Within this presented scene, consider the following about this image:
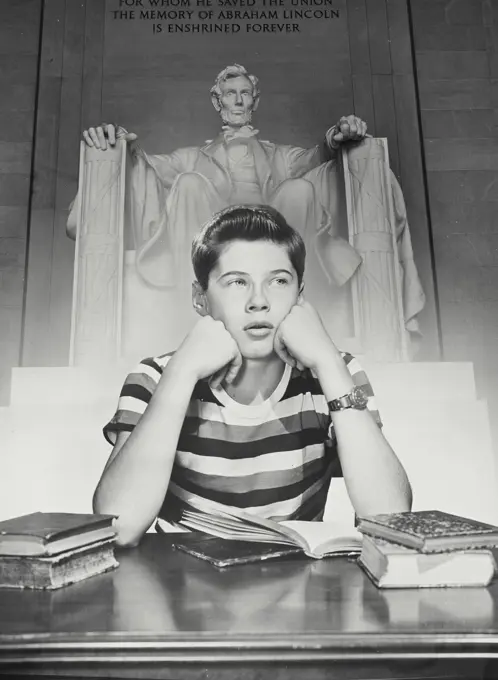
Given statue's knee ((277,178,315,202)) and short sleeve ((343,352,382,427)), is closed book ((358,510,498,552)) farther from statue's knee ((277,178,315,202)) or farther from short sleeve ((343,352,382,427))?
statue's knee ((277,178,315,202))

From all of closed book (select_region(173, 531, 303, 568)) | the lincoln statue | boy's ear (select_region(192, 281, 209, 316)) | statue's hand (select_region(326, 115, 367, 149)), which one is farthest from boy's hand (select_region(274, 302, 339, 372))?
statue's hand (select_region(326, 115, 367, 149))

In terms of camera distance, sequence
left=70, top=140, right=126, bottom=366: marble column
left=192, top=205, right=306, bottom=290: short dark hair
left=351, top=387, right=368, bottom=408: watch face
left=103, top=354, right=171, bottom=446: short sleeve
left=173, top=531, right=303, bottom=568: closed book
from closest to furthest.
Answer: left=173, top=531, right=303, bottom=568: closed book → left=351, top=387, right=368, bottom=408: watch face → left=103, top=354, right=171, bottom=446: short sleeve → left=192, top=205, right=306, bottom=290: short dark hair → left=70, top=140, right=126, bottom=366: marble column

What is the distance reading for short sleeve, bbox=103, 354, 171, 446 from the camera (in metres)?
1.67

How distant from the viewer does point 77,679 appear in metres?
0.73

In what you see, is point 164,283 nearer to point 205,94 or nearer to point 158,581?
point 205,94

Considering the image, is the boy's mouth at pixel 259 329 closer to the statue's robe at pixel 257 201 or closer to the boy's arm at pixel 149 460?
the boy's arm at pixel 149 460

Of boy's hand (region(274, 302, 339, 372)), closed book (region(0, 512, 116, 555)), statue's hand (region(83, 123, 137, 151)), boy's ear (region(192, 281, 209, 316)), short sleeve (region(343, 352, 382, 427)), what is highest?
statue's hand (region(83, 123, 137, 151))

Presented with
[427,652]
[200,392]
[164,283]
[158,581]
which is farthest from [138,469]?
[164,283]

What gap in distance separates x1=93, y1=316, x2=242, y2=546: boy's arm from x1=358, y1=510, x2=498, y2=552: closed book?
57 centimetres

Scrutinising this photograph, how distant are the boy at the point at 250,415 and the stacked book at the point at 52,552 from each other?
0.25 metres

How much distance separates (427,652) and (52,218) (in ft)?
7.55

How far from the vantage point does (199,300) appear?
219cm

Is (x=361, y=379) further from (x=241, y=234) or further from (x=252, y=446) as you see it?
(x=241, y=234)

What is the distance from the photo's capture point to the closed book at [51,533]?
952 mm
